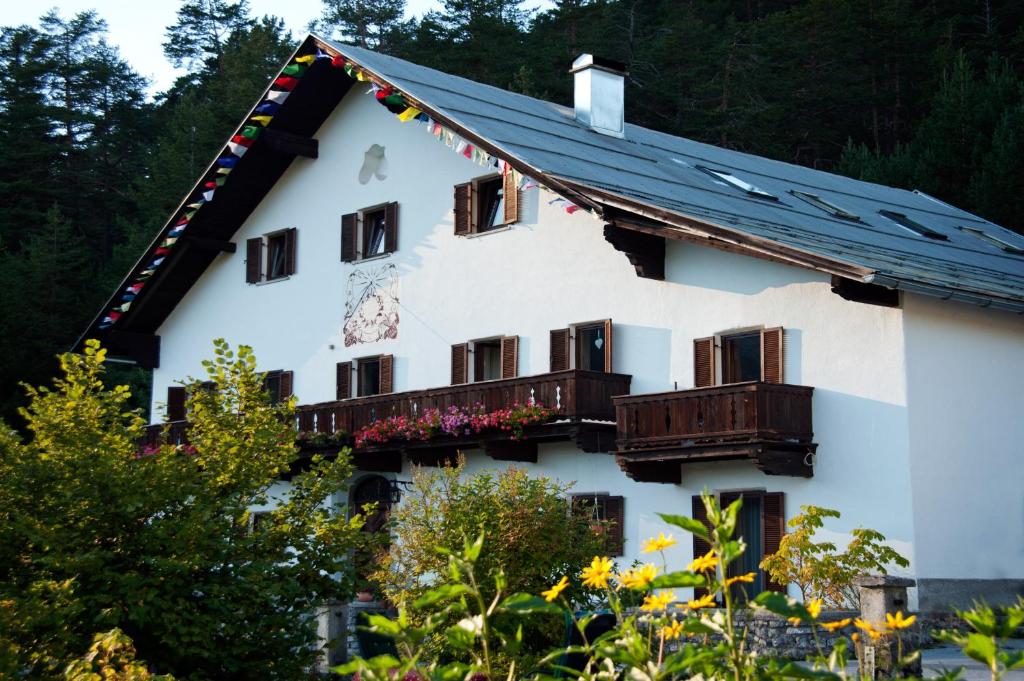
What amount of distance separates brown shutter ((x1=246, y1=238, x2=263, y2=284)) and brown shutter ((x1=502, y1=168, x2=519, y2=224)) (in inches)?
287

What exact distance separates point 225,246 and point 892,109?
28.8 metres

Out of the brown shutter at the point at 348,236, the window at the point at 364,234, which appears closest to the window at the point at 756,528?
the window at the point at 364,234

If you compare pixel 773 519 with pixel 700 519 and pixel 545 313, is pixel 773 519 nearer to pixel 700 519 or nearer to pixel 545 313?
pixel 700 519

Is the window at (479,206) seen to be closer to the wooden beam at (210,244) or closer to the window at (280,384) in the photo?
the window at (280,384)

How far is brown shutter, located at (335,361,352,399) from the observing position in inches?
1099

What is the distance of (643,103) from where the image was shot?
1987 inches

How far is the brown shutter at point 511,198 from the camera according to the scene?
2508 cm

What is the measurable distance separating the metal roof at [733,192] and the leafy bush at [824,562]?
128 inches

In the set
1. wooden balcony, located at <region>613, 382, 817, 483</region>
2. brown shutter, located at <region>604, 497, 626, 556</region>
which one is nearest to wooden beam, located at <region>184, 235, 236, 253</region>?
brown shutter, located at <region>604, 497, 626, 556</region>

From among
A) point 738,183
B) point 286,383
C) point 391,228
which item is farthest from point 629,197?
point 286,383

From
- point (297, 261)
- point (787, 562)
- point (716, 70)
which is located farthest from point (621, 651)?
point (716, 70)

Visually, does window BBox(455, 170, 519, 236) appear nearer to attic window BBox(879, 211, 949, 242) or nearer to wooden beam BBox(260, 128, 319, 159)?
wooden beam BBox(260, 128, 319, 159)

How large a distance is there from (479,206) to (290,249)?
5575 millimetres

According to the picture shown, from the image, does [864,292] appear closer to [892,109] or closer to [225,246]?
[225,246]
